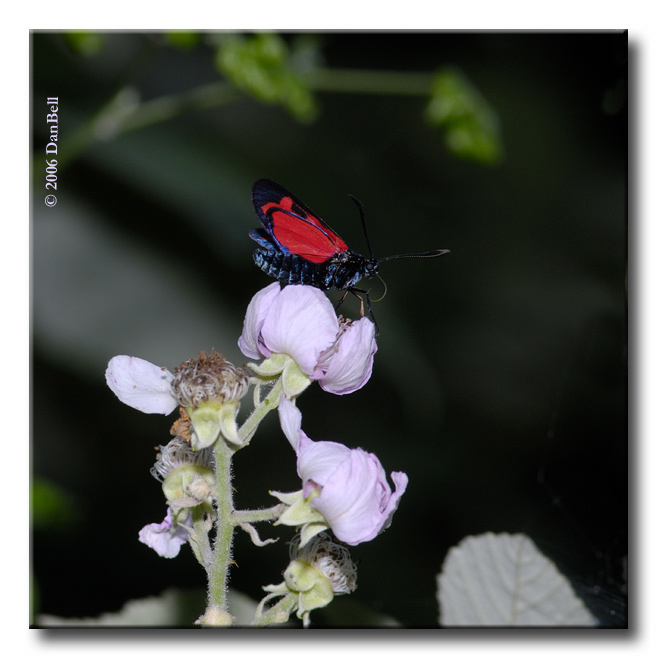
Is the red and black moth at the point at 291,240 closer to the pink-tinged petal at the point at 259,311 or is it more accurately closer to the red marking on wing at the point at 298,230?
the red marking on wing at the point at 298,230

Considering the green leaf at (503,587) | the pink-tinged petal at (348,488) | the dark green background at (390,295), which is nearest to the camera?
the pink-tinged petal at (348,488)

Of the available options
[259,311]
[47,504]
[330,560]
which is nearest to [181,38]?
[259,311]

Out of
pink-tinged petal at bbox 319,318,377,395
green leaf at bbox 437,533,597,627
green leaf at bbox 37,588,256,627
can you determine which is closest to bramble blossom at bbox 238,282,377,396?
pink-tinged petal at bbox 319,318,377,395

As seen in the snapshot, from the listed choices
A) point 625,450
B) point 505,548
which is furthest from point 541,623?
point 625,450

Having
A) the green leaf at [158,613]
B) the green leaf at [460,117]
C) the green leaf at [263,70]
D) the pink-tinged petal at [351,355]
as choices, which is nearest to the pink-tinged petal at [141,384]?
the pink-tinged petal at [351,355]

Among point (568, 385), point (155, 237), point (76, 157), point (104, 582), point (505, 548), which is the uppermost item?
point (76, 157)

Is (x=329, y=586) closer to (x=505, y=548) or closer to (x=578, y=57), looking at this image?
(x=505, y=548)

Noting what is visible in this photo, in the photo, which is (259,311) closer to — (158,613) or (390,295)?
(158,613)
